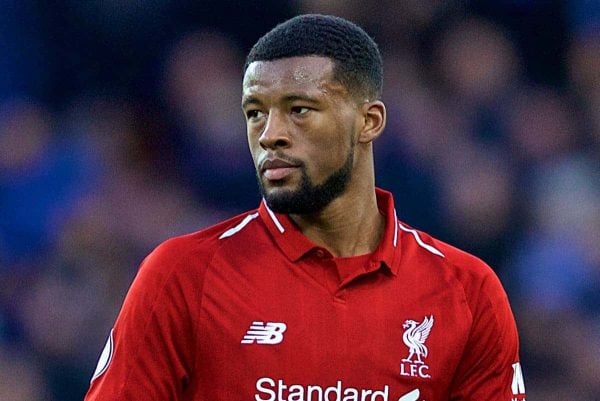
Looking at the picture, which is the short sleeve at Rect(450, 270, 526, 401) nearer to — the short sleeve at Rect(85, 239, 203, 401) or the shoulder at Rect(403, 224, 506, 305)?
the shoulder at Rect(403, 224, 506, 305)

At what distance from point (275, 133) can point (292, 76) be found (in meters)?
0.14

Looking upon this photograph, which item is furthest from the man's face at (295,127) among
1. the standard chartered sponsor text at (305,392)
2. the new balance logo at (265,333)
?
the standard chartered sponsor text at (305,392)

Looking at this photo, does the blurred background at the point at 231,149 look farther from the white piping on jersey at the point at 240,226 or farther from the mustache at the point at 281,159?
the mustache at the point at 281,159

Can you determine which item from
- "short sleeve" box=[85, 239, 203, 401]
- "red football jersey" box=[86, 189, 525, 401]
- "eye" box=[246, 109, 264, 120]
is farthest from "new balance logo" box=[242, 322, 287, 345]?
"eye" box=[246, 109, 264, 120]

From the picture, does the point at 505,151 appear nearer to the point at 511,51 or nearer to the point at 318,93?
the point at 511,51

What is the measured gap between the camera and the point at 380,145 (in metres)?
5.47

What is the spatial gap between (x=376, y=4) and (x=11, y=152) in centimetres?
195

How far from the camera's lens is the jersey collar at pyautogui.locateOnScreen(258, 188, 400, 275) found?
2779mm

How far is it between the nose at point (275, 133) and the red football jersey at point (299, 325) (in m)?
0.24

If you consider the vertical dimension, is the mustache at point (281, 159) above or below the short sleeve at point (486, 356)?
above

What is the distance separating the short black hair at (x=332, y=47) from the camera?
2736 millimetres

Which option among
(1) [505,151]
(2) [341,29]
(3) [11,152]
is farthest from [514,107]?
(2) [341,29]

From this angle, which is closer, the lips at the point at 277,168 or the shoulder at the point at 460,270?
the lips at the point at 277,168

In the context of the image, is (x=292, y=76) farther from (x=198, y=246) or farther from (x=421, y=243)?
(x=421, y=243)
